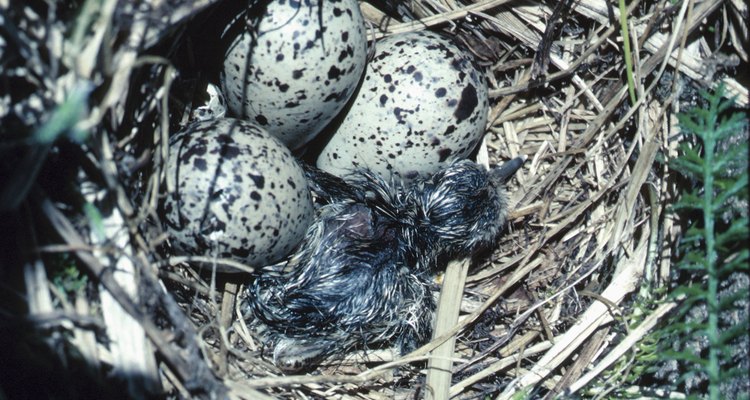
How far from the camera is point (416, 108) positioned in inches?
82.0

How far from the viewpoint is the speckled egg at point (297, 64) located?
1.91 meters

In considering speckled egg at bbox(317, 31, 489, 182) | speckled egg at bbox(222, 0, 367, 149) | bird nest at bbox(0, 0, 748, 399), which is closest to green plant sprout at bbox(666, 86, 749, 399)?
bird nest at bbox(0, 0, 748, 399)

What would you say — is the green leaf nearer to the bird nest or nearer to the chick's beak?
the bird nest

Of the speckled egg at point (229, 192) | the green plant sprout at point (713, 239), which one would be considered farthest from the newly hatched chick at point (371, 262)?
the green plant sprout at point (713, 239)

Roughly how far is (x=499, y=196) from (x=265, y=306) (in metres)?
0.86

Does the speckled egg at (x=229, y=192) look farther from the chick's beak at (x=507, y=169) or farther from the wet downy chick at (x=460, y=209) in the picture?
the chick's beak at (x=507, y=169)

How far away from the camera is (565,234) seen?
230cm

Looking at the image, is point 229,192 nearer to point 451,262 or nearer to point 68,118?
point 68,118

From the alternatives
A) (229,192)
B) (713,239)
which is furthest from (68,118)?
(713,239)

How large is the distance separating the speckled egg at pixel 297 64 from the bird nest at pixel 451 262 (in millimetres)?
179

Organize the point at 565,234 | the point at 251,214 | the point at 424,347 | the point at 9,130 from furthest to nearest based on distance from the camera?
1. the point at 565,234
2. the point at 424,347
3. the point at 251,214
4. the point at 9,130

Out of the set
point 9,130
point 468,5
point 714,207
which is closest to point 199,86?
point 9,130

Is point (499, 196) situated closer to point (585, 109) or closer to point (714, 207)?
point (585, 109)

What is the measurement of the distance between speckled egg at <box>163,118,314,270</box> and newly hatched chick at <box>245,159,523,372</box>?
0.25 metres
